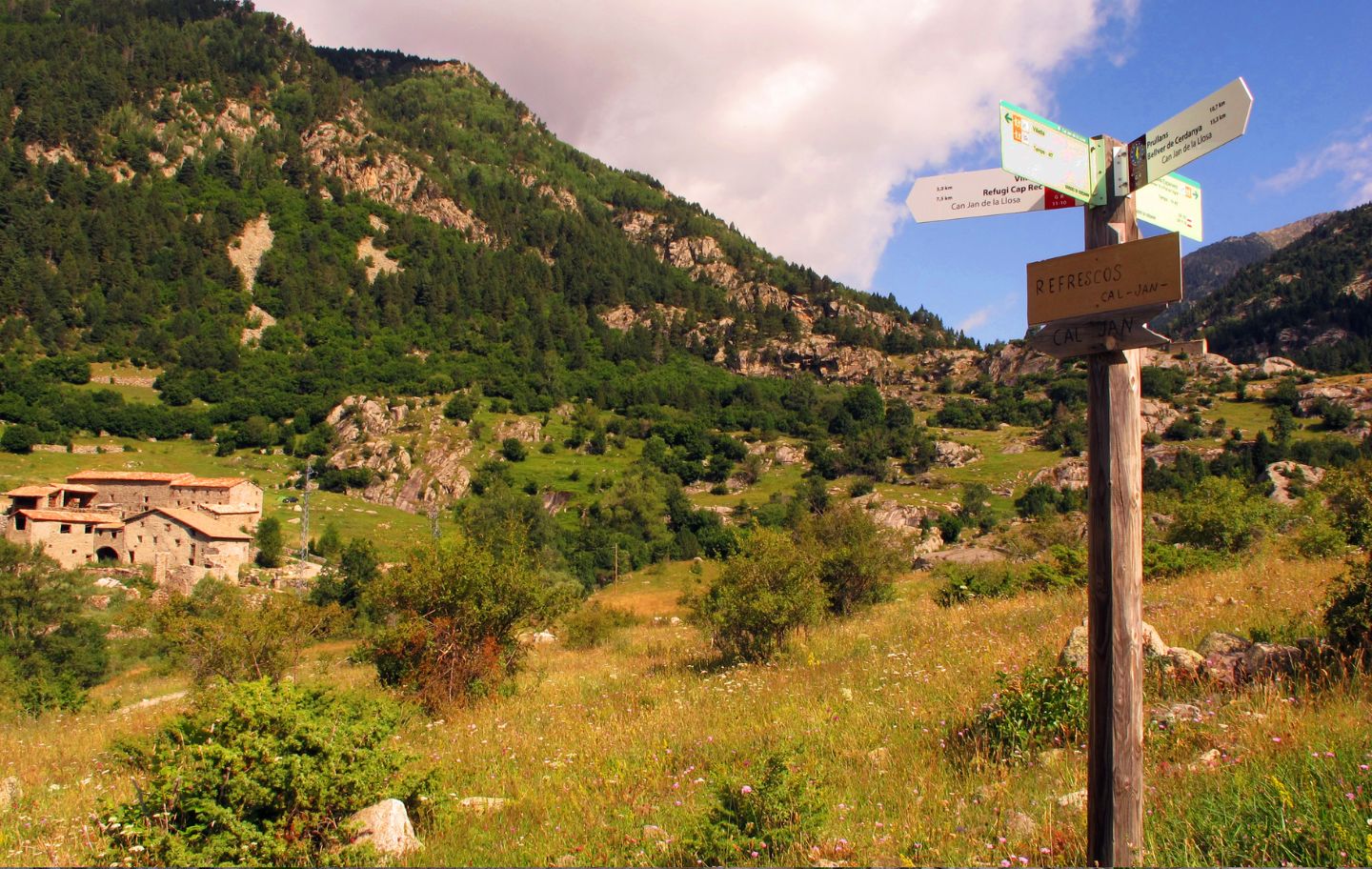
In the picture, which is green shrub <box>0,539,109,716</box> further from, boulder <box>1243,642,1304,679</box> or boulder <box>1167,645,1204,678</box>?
boulder <box>1243,642,1304,679</box>

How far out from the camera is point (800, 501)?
82.4 m

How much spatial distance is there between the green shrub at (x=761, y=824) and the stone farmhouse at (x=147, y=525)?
2308 inches

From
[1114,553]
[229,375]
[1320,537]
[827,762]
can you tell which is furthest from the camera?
[229,375]

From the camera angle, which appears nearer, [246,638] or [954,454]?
[246,638]

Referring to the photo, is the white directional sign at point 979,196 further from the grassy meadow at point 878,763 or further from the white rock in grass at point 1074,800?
the white rock in grass at point 1074,800

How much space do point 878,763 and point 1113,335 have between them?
3913 millimetres

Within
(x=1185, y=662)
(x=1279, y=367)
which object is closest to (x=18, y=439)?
(x=1185, y=662)

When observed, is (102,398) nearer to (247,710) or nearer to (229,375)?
(229,375)

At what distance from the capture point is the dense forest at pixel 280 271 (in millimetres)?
120625

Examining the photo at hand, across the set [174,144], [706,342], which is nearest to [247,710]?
[706,342]

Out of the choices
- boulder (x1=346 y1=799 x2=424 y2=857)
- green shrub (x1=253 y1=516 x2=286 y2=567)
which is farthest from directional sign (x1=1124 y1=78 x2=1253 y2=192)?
green shrub (x1=253 y1=516 x2=286 y2=567)

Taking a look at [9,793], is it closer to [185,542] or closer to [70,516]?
[185,542]

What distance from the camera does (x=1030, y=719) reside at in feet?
20.1

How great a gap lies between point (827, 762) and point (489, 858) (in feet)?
8.98
